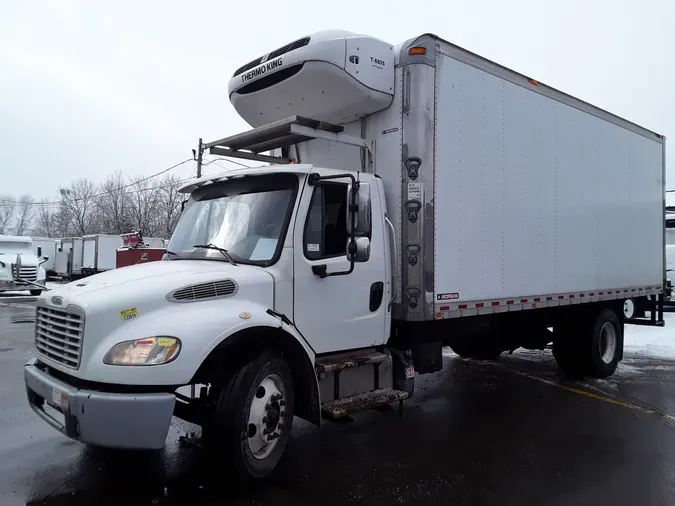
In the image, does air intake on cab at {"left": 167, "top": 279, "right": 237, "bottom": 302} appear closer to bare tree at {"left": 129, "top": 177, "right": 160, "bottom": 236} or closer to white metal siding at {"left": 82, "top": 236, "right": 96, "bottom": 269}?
white metal siding at {"left": 82, "top": 236, "right": 96, "bottom": 269}

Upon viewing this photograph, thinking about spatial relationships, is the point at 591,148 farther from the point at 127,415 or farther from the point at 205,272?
the point at 127,415

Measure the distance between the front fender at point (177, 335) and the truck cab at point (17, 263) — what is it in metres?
19.9

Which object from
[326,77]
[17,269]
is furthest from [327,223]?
[17,269]

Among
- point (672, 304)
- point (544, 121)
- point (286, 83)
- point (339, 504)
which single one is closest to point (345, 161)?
point (286, 83)

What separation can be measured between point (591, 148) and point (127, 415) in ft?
23.8

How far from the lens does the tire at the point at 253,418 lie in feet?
13.6

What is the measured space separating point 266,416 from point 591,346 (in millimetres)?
6268

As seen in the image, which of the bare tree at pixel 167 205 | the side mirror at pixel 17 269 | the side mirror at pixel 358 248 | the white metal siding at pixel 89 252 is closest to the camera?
the side mirror at pixel 358 248

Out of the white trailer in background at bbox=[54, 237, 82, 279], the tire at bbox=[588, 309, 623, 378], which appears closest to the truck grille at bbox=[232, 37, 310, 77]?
the tire at bbox=[588, 309, 623, 378]

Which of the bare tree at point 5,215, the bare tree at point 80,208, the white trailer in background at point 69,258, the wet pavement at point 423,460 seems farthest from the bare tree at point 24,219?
the wet pavement at point 423,460

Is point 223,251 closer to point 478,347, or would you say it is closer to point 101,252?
point 478,347

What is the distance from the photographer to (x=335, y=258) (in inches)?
202

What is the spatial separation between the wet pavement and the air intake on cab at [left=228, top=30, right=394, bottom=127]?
3.52 metres

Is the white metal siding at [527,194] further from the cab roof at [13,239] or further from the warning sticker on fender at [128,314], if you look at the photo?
the cab roof at [13,239]
